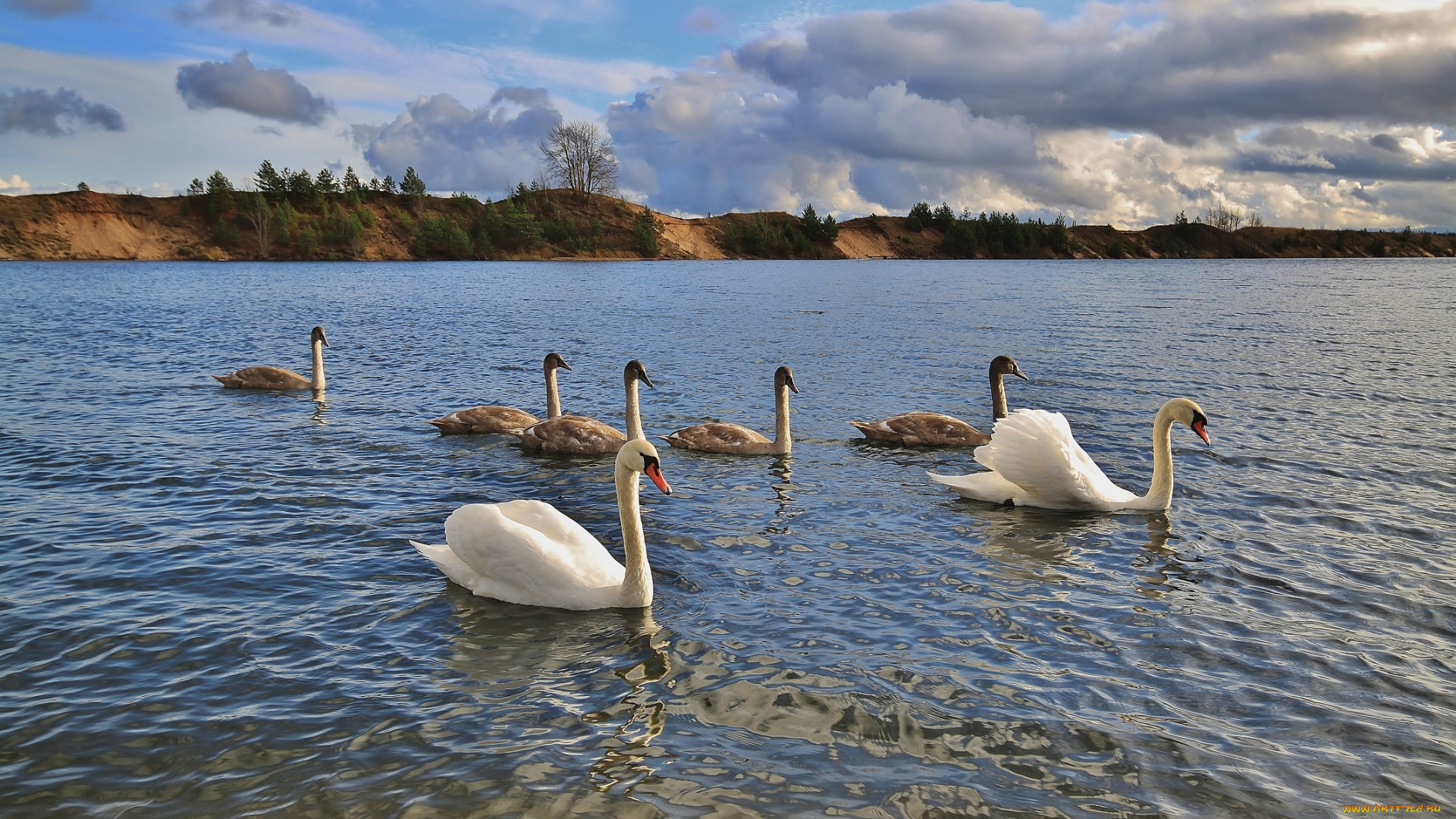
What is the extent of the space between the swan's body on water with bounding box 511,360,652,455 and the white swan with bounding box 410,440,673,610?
559cm

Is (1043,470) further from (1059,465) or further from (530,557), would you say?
(530,557)

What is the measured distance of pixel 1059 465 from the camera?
10.2 metres

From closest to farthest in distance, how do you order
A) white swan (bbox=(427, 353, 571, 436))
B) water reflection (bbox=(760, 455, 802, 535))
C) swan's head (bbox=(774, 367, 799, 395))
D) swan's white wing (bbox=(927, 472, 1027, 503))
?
water reflection (bbox=(760, 455, 802, 535)) < swan's white wing (bbox=(927, 472, 1027, 503)) < swan's head (bbox=(774, 367, 799, 395)) < white swan (bbox=(427, 353, 571, 436))

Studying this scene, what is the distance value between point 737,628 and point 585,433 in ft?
22.6

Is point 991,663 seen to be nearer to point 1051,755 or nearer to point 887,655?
point 887,655

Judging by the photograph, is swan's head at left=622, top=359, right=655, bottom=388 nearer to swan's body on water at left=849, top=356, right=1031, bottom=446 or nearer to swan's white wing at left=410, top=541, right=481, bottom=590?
swan's body on water at left=849, top=356, right=1031, bottom=446

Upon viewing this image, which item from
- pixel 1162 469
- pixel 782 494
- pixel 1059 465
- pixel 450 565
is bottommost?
pixel 782 494

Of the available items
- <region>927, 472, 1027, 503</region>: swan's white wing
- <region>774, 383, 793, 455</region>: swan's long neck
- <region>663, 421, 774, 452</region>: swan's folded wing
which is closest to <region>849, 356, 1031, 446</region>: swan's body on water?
<region>774, 383, 793, 455</region>: swan's long neck

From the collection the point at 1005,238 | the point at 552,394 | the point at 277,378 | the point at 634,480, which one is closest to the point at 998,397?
the point at 552,394

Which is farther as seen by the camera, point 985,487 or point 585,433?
point 585,433

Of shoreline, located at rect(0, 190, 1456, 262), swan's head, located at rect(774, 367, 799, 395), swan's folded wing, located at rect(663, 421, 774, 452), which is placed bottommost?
swan's folded wing, located at rect(663, 421, 774, 452)

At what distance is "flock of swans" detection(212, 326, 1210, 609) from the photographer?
765cm

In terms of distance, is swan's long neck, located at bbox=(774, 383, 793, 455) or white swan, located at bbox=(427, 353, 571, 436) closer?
swan's long neck, located at bbox=(774, 383, 793, 455)

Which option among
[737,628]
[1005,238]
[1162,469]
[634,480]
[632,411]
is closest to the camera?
[737,628]
